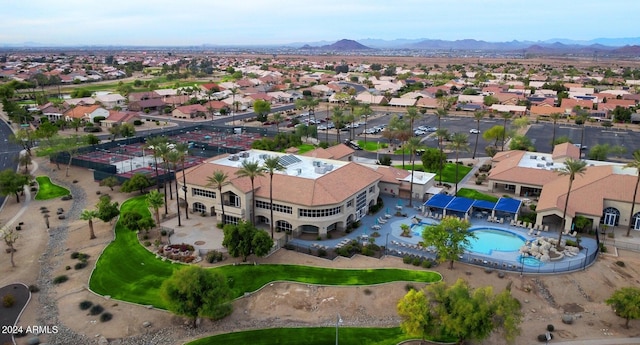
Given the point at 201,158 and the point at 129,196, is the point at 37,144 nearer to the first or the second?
the point at 201,158

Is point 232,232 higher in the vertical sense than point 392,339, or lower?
higher

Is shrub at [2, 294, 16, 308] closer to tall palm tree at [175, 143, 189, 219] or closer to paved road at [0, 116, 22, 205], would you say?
tall palm tree at [175, 143, 189, 219]

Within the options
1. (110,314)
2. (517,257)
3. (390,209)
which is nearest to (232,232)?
(110,314)

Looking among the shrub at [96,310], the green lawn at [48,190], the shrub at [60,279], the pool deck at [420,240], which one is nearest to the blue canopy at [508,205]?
the pool deck at [420,240]

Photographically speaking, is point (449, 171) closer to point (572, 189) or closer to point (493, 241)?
point (572, 189)

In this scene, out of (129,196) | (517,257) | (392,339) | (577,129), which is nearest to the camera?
(392,339)

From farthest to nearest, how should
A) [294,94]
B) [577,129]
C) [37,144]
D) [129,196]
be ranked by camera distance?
[294,94] → [577,129] → [37,144] → [129,196]

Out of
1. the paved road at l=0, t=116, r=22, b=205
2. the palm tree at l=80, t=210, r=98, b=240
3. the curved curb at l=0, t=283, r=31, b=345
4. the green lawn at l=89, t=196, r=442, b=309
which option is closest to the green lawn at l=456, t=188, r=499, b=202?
the green lawn at l=89, t=196, r=442, b=309
